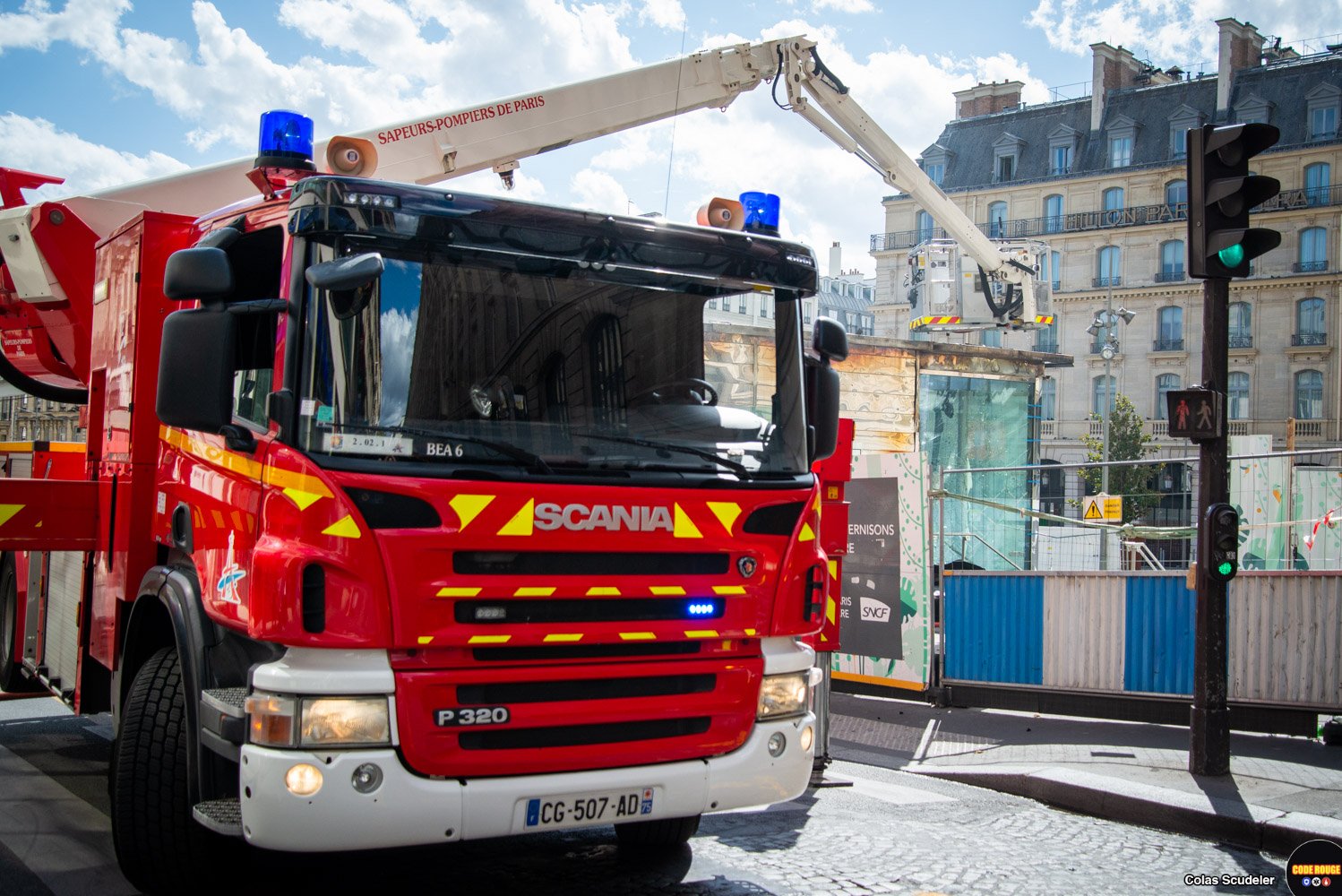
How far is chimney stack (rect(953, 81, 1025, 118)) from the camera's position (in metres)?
72.6

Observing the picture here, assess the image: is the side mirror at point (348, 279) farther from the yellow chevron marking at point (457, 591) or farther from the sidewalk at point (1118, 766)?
the sidewalk at point (1118, 766)

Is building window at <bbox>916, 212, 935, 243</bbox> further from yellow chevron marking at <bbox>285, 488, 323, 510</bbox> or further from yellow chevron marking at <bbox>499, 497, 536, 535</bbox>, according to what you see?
yellow chevron marking at <bbox>285, 488, 323, 510</bbox>

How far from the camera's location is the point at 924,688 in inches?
441

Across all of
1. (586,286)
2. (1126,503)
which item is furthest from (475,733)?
(1126,503)

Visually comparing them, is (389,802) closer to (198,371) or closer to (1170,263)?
(198,371)

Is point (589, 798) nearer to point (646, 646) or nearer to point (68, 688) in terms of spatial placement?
point (646, 646)

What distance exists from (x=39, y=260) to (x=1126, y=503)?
32.1 ft

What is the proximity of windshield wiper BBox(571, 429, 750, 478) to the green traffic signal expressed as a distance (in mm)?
4283

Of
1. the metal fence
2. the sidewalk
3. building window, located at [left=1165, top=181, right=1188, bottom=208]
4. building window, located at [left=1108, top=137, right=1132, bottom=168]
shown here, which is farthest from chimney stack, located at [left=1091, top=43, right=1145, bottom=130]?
the sidewalk

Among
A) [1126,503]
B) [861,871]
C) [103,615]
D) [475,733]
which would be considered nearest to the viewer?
[475,733]

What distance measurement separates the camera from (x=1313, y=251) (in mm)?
61188

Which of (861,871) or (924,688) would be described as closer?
(861,871)

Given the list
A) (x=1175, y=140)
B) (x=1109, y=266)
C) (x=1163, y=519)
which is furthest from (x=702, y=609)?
(x=1175, y=140)

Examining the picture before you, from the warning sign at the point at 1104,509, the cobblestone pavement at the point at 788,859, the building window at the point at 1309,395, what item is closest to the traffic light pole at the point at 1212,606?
the cobblestone pavement at the point at 788,859
